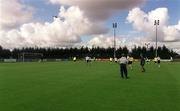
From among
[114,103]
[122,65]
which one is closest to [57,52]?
[122,65]

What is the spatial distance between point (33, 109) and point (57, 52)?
180401 millimetres

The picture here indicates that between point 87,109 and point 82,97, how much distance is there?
291 cm

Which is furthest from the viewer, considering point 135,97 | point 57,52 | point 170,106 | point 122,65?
point 57,52

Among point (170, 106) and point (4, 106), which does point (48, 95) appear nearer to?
point (4, 106)

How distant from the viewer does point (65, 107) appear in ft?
38.1

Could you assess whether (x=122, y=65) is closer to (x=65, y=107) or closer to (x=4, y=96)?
(x=4, y=96)

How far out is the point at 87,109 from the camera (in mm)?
11141

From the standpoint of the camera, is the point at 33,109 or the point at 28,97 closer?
the point at 33,109

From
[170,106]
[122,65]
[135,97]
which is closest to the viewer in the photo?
[170,106]

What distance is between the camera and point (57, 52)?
626ft

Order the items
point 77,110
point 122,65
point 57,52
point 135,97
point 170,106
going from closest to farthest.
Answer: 1. point 77,110
2. point 170,106
3. point 135,97
4. point 122,65
5. point 57,52

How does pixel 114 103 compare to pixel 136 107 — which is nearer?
pixel 136 107

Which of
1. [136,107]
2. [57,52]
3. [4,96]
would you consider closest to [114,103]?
[136,107]

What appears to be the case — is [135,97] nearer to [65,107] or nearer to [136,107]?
[136,107]
